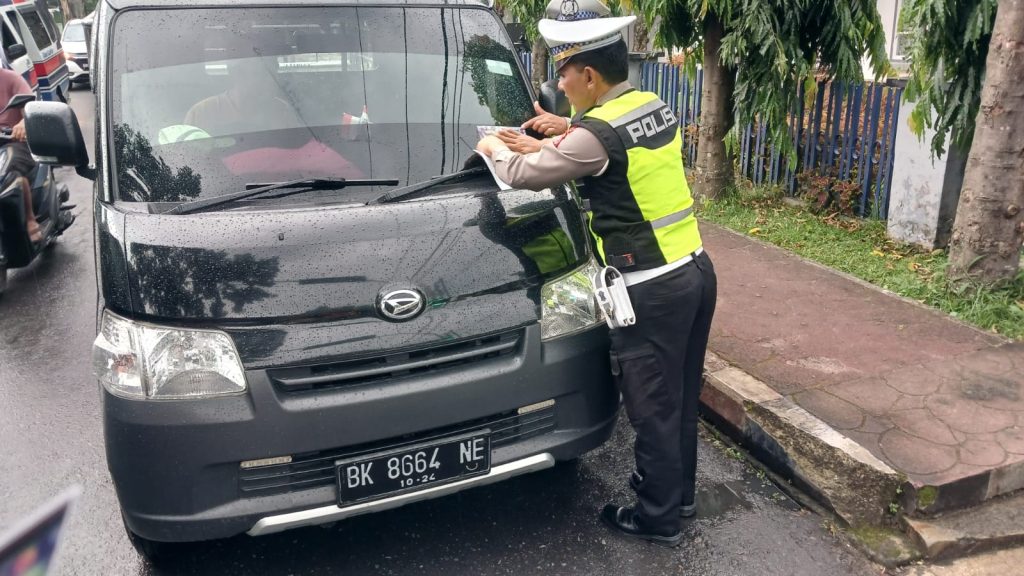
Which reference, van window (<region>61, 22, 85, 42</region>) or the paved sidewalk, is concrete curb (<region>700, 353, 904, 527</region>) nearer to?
the paved sidewalk

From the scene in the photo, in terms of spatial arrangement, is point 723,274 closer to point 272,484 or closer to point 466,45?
point 466,45

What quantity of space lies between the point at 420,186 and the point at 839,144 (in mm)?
5052

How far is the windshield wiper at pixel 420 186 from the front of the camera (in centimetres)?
294

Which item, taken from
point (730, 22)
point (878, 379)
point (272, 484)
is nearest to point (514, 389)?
point (272, 484)

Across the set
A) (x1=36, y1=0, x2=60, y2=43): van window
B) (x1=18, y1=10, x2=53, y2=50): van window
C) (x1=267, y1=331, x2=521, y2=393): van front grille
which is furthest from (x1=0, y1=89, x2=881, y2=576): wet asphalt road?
(x1=36, y1=0, x2=60, y2=43): van window

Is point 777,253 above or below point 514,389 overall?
below

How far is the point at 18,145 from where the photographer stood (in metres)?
6.23

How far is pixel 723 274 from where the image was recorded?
19.1 ft

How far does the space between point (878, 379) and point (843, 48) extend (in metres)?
3.30

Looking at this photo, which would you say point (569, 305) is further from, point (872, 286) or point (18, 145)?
point (18, 145)

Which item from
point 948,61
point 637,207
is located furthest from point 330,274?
point 948,61

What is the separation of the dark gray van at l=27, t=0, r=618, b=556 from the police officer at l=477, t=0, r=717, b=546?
19 cm

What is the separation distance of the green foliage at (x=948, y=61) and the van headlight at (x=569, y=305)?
3.42m

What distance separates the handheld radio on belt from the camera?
2.82 metres
